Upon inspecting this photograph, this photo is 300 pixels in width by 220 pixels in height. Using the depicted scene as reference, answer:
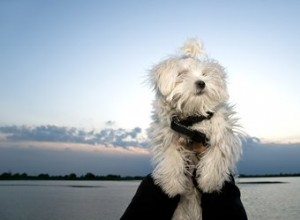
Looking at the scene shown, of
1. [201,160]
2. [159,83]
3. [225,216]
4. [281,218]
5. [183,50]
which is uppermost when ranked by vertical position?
[183,50]

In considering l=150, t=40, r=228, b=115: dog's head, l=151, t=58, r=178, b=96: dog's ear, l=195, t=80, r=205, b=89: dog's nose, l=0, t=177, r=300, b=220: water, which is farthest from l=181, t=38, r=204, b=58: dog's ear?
l=0, t=177, r=300, b=220: water

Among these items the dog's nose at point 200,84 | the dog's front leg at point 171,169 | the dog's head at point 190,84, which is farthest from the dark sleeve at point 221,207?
the dog's nose at point 200,84

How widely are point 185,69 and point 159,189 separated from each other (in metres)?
1.29

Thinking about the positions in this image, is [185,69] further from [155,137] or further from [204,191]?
[204,191]

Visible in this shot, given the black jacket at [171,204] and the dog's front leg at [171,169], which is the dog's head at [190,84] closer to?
the dog's front leg at [171,169]

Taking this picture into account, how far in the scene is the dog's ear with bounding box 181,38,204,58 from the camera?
16.6 feet

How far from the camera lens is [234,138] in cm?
465

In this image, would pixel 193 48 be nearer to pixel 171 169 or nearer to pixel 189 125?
pixel 189 125

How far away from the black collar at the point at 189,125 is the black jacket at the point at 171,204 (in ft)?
1.71

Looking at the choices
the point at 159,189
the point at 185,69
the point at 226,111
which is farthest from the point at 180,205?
the point at 185,69

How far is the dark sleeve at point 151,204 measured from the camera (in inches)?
181

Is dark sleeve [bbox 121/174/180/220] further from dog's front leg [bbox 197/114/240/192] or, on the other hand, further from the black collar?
the black collar

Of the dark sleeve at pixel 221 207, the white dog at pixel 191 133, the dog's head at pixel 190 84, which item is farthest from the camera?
the dog's head at pixel 190 84

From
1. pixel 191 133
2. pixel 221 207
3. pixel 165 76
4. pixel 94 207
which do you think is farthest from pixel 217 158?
pixel 94 207
